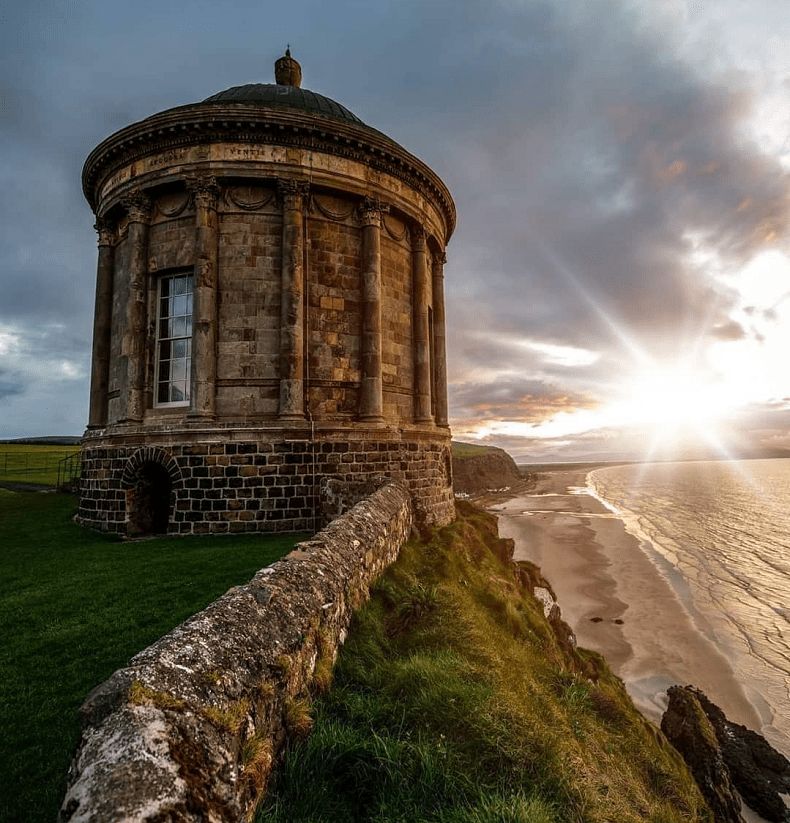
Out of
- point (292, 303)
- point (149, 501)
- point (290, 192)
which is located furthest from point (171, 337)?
point (290, 192)

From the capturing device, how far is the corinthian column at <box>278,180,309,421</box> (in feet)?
40.6

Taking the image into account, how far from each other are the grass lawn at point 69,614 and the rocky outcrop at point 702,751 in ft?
24.1

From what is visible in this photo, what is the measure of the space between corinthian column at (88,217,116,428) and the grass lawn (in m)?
4.41

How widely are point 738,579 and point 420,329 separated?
17.3 meters

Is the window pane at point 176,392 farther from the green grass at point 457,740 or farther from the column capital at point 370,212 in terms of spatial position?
the green grass at point 457,740

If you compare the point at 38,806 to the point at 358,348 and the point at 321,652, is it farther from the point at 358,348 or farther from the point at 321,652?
the point at 358,348

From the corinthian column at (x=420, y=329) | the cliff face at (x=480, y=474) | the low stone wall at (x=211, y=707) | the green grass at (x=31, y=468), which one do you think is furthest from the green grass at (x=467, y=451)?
the low stone wall at (x=211, y=707)

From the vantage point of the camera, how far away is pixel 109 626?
552 centimetres

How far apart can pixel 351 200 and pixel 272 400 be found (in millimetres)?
6228

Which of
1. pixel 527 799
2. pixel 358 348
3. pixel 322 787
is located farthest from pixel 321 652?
pixel 358 348

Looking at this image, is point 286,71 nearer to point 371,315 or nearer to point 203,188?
point 203,188

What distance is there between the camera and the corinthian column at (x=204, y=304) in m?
12.2

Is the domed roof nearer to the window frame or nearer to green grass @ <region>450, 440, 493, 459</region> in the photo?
the window frame

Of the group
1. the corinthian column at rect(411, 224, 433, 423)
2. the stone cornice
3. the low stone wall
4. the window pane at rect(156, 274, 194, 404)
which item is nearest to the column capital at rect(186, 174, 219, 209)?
→ the stone cornice
